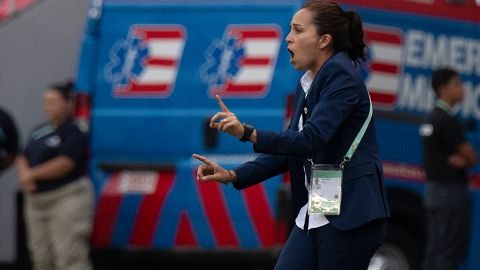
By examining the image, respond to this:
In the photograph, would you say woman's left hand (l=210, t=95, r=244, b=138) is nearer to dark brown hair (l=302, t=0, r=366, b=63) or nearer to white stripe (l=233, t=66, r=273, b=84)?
dark brown hair (l=302, t=0, r=366, b=63)

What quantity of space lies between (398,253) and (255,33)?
1.99 metres

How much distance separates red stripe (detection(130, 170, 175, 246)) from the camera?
378 inches

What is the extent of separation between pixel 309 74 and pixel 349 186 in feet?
1.59

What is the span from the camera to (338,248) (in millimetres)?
5367

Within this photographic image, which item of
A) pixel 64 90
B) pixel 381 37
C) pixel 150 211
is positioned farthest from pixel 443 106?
pixel 64 90

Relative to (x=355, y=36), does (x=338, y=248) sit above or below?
below

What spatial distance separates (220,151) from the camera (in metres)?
9.30

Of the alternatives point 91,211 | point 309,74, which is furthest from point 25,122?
point 309,74

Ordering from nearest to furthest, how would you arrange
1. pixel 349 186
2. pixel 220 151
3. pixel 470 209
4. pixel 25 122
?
pixel 349 186 → pixel 220 151 → pixel 470 209 → pixel 25 122

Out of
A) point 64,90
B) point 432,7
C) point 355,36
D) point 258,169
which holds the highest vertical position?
point 355,36

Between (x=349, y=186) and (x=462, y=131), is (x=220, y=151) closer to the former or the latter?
(x=462, y=131)

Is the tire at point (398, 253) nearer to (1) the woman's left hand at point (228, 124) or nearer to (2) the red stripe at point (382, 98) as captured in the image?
(2) the red stripe at point (382, 98)

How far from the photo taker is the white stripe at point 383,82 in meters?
9.57

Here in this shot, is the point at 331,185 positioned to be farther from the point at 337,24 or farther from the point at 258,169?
the point at 337,24
